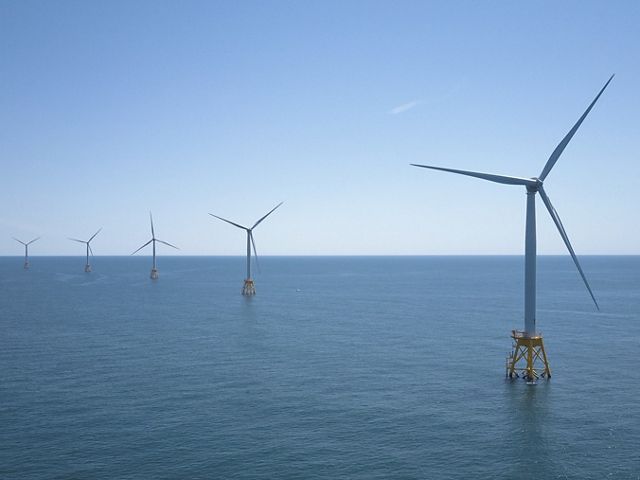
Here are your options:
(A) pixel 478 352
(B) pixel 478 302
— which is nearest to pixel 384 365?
(A) pixel 478 352

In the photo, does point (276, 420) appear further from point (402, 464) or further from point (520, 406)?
point (520, 406)

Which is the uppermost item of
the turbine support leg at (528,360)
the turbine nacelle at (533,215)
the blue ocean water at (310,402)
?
the turbine nacelle at (533,215)

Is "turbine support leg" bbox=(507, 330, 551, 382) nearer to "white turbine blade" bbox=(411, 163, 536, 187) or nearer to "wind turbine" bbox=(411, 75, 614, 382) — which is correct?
"wind turbine" bbox=(411, 75, 614, 382)

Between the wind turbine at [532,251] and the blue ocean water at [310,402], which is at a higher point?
the wind turbine at [532,251]

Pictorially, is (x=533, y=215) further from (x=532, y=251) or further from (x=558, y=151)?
(x=558, y=151)

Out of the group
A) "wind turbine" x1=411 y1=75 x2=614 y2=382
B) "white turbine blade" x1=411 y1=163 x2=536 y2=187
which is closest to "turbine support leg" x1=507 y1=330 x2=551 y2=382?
"wind turbine" x1=411 y1=75 x2=614 y2=382

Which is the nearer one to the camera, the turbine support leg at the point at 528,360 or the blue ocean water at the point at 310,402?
the blue ocean water at the point at 310,402

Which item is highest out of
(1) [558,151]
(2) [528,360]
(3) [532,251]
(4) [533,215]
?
(1) [558,151]

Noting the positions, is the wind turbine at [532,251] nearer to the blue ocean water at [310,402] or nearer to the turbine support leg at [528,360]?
the turbine support leg at [528,360]

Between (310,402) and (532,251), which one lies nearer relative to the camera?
(310,402)

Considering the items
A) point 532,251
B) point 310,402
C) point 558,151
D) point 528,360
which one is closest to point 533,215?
point 532,251

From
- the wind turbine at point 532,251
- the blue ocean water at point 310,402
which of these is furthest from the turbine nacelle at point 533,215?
the blue ocean water at point 310,402

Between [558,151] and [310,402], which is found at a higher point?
[558,151]
